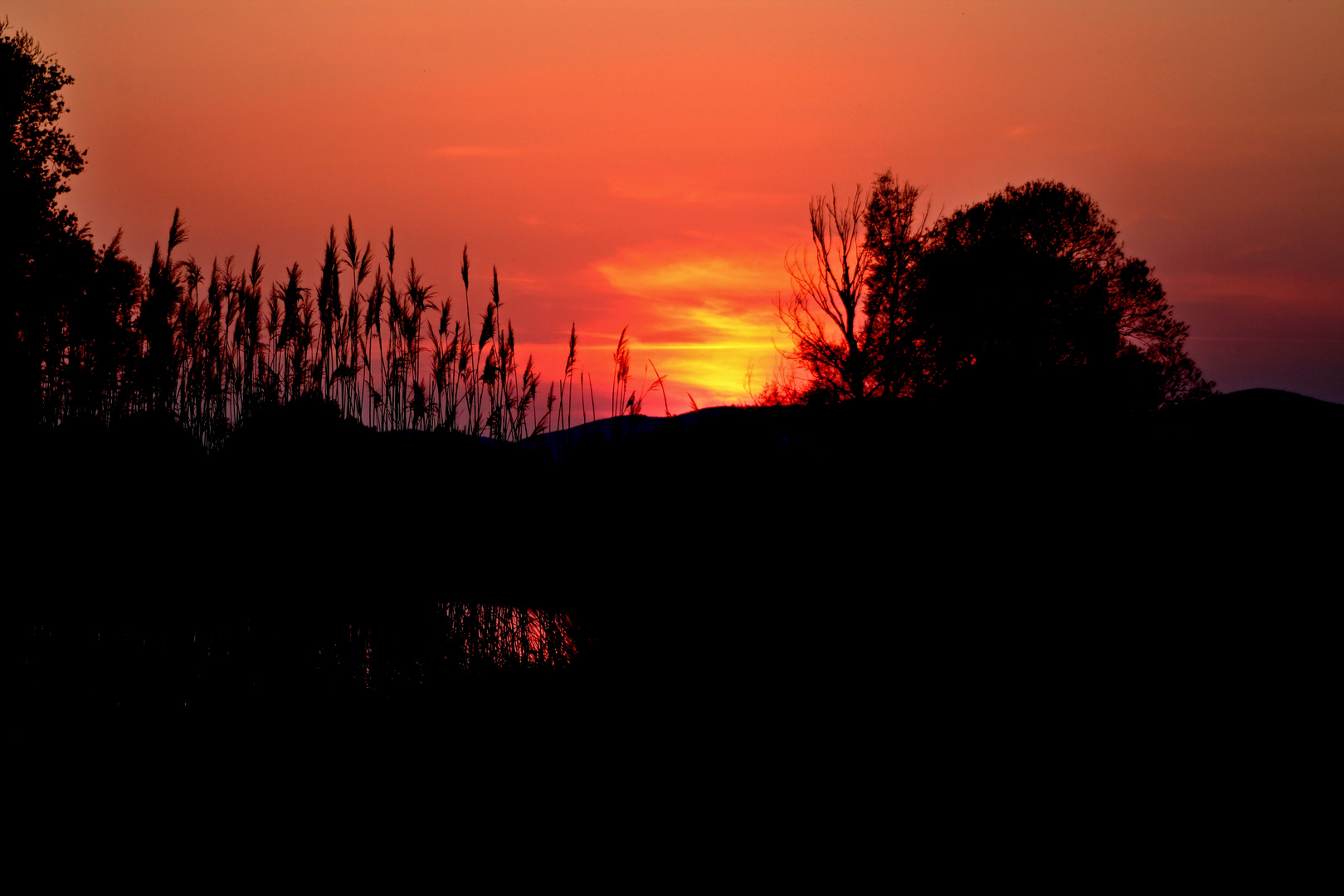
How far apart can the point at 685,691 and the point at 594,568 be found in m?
1.39

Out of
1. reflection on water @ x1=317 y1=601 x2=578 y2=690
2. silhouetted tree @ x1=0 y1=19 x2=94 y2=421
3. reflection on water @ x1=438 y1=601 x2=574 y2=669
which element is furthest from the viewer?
silhouetted tree @ x1=0 y1=19 x2=94 y2=421

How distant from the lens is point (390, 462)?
5.52m

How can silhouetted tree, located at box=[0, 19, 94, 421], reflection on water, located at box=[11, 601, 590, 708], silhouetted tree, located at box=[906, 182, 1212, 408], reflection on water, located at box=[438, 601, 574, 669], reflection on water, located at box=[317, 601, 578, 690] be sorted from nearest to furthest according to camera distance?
reflection on water, located at box=[11, 601, 590, 708] → reflection on water, located at box=[317, 601, 578, 690] → reflection on water, located at box=[438, 601, 574, 669] → silhouetted tree, located at box=[0, 19, 94, 421] → silhouetted tree, located at box=[906, 182, 1212, 408]

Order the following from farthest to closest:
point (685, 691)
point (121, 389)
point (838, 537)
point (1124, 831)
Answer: point (121, 389) < point (838, 537) < point (685, 691) < point (1124, 831)

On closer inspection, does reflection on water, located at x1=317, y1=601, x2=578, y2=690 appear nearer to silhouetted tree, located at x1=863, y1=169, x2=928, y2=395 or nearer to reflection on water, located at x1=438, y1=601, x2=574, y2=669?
reflection on water, located at x1=438, y1=601, x2=574, y2=669

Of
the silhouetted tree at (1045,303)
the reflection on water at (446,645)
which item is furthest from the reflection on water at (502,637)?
the silhouetted tree at (1045,303)

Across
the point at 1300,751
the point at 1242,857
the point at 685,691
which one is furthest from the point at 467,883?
the point at 1300,751

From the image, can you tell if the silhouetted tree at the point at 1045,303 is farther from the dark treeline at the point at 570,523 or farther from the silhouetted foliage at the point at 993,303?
the dark treeline at the point at 570,523

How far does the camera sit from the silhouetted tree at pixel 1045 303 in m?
16.6

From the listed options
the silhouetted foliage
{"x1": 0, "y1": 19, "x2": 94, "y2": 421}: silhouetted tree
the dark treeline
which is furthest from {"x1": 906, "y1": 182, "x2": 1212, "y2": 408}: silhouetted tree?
{"x1": 0, "y1": 19, "x2": 94, "y2": 421}: silhouetted tree

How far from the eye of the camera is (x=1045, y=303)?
1675cm

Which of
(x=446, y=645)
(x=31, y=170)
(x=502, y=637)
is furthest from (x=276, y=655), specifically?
(x=31, y=170)

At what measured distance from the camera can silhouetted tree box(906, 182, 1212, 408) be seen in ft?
54.4

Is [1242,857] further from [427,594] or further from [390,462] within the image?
[390,462]
